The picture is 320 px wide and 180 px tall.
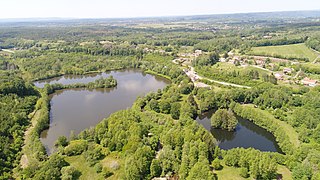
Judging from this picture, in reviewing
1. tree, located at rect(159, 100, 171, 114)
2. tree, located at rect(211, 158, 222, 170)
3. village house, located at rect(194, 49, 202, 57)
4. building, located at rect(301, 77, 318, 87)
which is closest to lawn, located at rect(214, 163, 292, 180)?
tree, located at rect(211, 158, 222, 170)

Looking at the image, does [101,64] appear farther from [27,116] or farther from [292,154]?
[292,154]

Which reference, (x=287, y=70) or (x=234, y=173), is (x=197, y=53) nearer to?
(x=287, y=70)

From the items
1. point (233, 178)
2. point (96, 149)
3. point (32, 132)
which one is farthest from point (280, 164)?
point (32, 132)

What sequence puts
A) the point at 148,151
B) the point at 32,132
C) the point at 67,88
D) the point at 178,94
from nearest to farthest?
1. the point at 148,151
2. the point at 32,132
3. the point at 178,94
4. the point at 67,88

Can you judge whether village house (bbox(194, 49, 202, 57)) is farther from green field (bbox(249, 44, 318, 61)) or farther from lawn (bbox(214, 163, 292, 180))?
lawn (bbox(214, 163, 292, 180))

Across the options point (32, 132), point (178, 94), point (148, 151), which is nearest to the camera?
point (148, 151)

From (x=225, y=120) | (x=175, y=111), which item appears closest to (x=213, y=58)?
(x=175, y=111)

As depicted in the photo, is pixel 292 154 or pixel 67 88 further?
pixel 67 88
